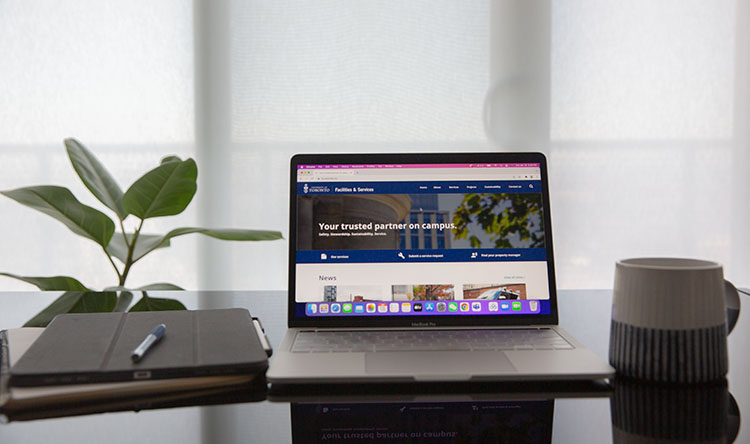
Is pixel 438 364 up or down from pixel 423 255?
down

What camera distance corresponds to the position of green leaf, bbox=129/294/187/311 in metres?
0.95

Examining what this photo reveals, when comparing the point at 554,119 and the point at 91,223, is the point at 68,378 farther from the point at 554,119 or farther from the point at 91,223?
the point at 554,119

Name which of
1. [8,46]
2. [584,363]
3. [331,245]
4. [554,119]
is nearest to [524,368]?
[584,363]

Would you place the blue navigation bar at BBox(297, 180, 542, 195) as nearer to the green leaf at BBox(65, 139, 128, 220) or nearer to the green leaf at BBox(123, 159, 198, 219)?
the green leaf at BBox(123, 159, 198, 219)

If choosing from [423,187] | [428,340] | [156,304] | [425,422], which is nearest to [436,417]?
[425,422]

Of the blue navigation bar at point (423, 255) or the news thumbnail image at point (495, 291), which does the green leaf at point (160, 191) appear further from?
the news thumbnail image at point (495, 291)

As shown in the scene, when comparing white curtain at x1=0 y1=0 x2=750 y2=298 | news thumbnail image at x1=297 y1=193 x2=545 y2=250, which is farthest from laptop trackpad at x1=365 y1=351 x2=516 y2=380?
white curtain at x1=0 y1=0 x2=750 y2=298

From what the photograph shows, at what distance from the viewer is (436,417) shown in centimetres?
53

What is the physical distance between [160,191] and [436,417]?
3.05 feet

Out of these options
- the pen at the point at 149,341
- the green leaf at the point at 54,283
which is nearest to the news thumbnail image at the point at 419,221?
the pen at the point at 149,341

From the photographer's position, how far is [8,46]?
2.29 m

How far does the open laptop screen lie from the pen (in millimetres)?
190

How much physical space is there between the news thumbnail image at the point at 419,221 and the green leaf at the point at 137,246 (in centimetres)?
67

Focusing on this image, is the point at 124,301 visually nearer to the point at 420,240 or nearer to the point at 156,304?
the point at 156,304
